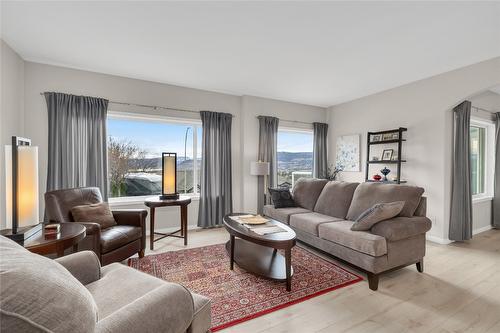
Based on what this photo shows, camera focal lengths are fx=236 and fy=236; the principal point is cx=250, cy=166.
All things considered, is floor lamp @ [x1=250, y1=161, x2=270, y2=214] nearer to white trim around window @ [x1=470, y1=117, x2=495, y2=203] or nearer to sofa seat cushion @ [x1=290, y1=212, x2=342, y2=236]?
sofa seat cushion @ [x1=290, y1=212, x2=342, y2=236]

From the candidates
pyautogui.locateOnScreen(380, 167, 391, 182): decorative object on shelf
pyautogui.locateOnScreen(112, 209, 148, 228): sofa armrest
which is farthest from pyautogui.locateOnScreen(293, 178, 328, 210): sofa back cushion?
pyautogui.locateOnScreen(112, 209, 148, 228): sofa armrest

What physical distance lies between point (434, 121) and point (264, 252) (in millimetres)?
3306

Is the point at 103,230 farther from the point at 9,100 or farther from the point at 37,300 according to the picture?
the point at 37,300

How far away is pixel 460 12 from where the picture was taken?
2131 millimetres

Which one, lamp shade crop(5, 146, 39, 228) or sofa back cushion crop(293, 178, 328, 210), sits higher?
lamp shade crop(5, 146, 39, 228)

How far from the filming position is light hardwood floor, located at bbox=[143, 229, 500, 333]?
1.78 meters

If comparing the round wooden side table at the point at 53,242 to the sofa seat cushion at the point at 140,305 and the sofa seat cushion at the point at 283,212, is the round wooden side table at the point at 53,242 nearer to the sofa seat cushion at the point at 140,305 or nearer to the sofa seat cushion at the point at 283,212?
the sofa seat cushion at the point at 140,305

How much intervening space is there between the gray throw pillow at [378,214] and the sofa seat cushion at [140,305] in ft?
6.51

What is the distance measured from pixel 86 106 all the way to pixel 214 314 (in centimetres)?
327

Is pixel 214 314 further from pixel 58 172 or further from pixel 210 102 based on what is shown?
pixel 210 102

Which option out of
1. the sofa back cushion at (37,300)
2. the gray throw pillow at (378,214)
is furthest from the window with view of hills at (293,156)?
the sofa back cushion at (37,300)

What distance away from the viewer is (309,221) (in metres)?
3.05

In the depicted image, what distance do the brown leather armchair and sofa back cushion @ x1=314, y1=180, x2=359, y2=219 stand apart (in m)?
2.51

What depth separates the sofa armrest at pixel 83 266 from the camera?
1.43m
